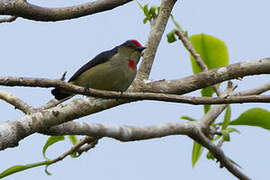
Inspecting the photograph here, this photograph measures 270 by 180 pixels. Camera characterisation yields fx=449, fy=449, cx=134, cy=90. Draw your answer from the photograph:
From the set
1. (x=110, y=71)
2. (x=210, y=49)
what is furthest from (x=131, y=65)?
(x=210, y=49)

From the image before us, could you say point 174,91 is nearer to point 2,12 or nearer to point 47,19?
point 47,19

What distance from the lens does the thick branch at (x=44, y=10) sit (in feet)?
10.9

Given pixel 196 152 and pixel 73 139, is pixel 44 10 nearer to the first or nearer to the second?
pixel 73 139

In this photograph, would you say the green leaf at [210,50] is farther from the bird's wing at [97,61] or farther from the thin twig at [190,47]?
the bird's wing at [97,61]

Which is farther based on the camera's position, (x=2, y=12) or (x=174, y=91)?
(x=174, y=91)

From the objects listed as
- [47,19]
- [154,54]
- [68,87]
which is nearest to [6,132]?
[68,87]

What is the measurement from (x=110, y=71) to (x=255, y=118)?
5.45 ft

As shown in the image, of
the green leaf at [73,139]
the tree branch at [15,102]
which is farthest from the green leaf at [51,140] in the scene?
the tree branch at [15,102]

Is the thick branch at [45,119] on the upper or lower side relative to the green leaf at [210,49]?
lower

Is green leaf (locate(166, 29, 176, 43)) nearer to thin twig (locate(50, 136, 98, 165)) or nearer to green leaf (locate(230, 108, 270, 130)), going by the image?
green leaf (locate(230, 108, 270, 130))

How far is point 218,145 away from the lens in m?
4.91

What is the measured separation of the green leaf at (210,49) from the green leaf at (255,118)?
71cm

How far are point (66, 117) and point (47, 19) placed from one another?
843mm

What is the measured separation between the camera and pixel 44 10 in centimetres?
334
